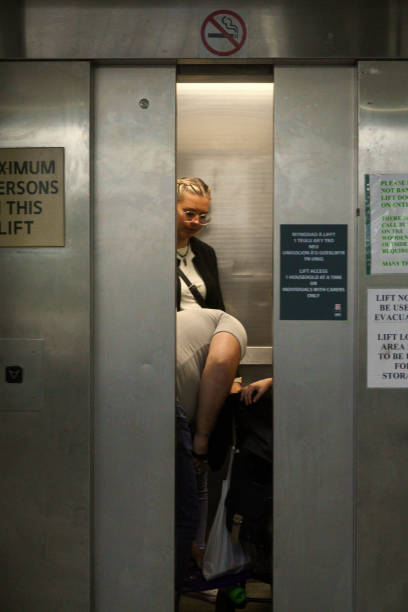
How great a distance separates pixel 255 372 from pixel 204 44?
6.39 feet

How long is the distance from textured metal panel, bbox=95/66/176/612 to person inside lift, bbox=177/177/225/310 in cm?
82

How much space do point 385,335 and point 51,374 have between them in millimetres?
1444

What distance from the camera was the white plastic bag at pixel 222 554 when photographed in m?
2.56

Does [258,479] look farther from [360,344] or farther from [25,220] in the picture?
[25,220]

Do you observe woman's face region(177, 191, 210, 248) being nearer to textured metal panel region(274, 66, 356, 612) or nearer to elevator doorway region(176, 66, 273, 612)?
elevator doorway region(176, 66, 273, 612)

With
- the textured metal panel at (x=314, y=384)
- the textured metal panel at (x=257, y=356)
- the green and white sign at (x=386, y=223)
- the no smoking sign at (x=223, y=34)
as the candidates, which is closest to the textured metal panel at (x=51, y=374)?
the no smoking sign at (x=223, y=34)

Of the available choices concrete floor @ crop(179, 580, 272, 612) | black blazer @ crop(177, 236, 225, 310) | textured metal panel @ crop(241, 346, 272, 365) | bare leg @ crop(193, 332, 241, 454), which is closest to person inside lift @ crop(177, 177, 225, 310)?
black blazer @ crop(177, 236, 225, 310)

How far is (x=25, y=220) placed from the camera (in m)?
2.39

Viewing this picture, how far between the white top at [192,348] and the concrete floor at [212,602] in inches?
34.8

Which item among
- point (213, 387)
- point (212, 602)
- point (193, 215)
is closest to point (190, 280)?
point (193, 215)

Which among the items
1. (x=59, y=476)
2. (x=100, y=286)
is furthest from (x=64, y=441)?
(x=100, y=286)

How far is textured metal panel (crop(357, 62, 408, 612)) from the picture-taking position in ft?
7.70


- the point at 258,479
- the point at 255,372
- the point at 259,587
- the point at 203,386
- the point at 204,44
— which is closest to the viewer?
the point at 204,44

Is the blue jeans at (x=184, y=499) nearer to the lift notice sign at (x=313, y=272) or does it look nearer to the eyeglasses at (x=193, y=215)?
the lift notice sign at (x=313, y=272)
